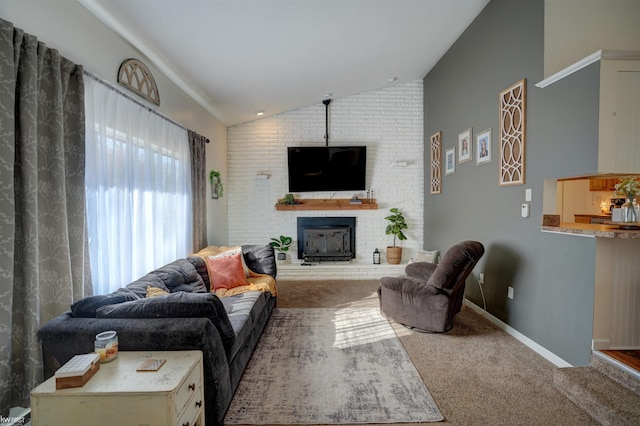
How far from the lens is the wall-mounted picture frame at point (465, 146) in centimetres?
370

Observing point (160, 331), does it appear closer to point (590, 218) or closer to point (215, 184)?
point (215, 184)

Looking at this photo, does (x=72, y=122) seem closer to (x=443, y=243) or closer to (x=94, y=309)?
(x=94, y=309)

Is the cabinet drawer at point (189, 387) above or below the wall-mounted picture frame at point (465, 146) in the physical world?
below

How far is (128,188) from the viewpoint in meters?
2.50

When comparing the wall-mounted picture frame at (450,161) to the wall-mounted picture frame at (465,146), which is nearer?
the wall-mounted picture frame at (465,146)

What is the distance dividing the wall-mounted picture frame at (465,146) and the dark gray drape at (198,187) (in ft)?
11.3

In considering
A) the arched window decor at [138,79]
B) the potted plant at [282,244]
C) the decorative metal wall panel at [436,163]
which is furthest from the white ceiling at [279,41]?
the potted plant at [282,244]

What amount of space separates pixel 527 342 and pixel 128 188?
3.73m

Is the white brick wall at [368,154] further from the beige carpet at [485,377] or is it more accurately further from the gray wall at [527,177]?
the beige carpet at [485,377]

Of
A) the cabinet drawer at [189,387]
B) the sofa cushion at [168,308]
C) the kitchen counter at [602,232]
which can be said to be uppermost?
the kitchen counter at [602,232]

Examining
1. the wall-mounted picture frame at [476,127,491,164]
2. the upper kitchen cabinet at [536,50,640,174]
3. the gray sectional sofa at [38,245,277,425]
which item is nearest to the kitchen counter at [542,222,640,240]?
the upper kitchen cabinet at [536,50,640,174]

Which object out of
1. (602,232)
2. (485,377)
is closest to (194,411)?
(485,377)

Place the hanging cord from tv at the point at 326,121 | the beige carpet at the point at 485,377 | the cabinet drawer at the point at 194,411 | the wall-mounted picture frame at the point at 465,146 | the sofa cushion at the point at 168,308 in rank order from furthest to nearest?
the hanging cord from tv at the point at 326,121
the wall-mounted picture frame at the point at 465,146
the beige carpet at the point at 485,377
the sofa cushion at the point at 168,308
the cabinet drawer at the point at 194,411

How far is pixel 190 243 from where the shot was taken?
3.69 m
